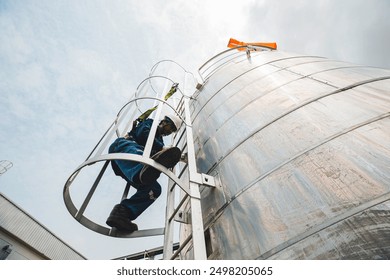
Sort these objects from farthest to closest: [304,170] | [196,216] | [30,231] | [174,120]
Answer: [30,231] < [174,120] < [196,216] < [304,170]

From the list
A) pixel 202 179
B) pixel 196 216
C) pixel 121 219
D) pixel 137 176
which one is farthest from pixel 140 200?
pixel 196 216

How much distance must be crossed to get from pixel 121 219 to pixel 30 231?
36.3ft

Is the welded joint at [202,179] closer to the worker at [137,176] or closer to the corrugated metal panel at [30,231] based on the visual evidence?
the worker at [137,176]

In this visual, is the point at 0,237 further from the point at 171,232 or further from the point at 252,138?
the point at 252,138

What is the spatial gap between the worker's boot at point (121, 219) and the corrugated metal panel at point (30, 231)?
Answer: 10.1 meters

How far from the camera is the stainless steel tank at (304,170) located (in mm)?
1351

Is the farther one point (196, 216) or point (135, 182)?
point (135, 182)

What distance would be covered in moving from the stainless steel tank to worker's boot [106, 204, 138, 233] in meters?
1.04

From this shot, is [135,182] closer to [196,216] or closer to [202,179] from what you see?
[202,179]

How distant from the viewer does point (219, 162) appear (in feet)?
8.82

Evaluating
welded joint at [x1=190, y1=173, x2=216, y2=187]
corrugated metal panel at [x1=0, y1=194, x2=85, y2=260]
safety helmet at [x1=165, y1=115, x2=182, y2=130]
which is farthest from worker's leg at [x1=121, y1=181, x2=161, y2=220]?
corrugated metal panel at [x1=0, y1=194, x2=85, y2=260]

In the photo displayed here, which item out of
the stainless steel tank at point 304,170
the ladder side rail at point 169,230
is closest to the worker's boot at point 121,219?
the ladder side rail at point 169,230

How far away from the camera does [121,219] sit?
2.72m

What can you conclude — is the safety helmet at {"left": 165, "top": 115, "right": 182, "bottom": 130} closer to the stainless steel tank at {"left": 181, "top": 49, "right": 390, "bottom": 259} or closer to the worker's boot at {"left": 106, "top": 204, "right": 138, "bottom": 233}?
the stainless steel tank at {"left": 181, "top": 49, "right": 390, "bottom": 259}
